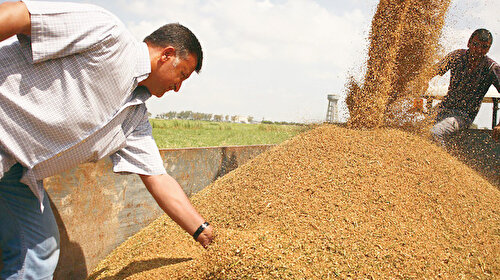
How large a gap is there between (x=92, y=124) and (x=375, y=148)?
2.18 metres

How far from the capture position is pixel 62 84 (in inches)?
48.7

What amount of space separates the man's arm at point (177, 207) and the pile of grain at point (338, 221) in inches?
3.0

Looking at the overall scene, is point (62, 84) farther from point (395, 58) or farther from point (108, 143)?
point (395, 58)

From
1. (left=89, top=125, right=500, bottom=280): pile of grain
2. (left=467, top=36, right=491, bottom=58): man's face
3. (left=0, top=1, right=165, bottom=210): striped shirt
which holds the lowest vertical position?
(left=89, top=125, right=500, bottom=280): pile of grain

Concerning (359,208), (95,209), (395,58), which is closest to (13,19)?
(95,209)

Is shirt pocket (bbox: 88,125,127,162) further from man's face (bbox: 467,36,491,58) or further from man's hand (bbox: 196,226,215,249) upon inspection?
man's face (bbox: 467,36,491,58)

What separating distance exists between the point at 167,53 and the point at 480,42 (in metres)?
3.68

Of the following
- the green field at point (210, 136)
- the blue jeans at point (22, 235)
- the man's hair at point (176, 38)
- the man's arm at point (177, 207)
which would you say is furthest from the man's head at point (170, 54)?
the green field at point (210, 136)

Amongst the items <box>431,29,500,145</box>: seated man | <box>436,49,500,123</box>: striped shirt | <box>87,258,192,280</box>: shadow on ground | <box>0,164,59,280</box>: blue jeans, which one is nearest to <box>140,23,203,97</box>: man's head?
<box>0,164,59,280</box>: blue jeans

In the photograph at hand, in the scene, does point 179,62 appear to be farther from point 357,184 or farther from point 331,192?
point 357,184

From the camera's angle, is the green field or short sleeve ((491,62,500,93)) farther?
the green field

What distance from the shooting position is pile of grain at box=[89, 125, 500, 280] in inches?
62.7

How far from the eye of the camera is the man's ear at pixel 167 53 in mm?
1478

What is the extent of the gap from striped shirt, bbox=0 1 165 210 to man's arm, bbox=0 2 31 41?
2 centimetres
